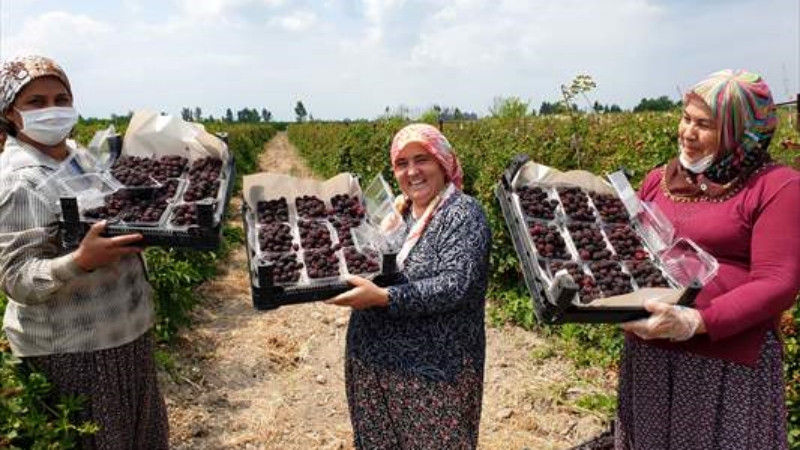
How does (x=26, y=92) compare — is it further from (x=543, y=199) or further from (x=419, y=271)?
A: (x=543, y=199)

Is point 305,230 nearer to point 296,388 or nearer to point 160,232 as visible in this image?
point 160,232

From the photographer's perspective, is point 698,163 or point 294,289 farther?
point 294,289

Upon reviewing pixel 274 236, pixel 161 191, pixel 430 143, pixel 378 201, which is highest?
pixel 430 143

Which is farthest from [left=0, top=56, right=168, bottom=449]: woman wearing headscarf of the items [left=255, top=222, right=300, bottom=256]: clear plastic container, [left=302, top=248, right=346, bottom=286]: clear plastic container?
[left=302, top=248, right=346, bottom=286]: clear plastic container

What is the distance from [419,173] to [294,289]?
643 mm

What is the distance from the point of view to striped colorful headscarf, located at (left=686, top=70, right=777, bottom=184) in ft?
6.35

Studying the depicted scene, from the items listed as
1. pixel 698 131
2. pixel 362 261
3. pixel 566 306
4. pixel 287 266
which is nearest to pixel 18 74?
pixel 287 266

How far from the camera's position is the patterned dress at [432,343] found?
2.25 m

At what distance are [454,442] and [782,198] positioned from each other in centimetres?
143

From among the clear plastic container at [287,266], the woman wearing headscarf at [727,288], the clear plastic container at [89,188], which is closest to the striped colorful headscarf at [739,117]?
the woman wearing headscarf at [727,288]

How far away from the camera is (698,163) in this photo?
6.86ft

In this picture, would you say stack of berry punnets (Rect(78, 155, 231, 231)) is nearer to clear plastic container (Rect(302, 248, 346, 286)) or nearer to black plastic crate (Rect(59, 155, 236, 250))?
black plastic crate (Rect(59, 155, 236, 250))

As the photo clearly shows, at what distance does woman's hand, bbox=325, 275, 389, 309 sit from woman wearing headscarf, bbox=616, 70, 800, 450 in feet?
2.84

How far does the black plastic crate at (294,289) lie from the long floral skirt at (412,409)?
366 millimetres
